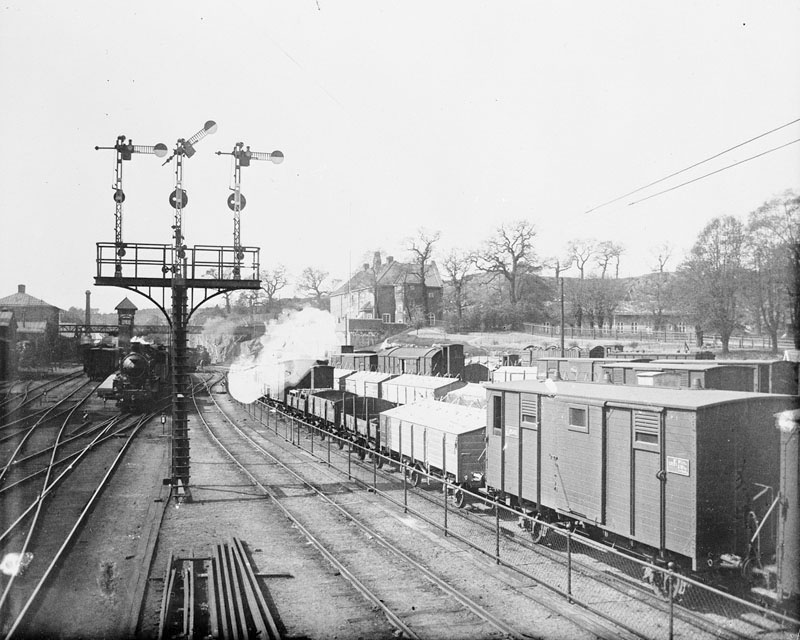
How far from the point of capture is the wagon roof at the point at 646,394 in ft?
31.0

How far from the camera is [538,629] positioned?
8742mm

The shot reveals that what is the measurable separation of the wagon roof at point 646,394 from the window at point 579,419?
9.9 inches

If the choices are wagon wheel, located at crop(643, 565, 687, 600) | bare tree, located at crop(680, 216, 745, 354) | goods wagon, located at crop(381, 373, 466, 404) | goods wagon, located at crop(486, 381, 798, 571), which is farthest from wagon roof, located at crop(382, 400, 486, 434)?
bare tree, located at crop(680, 216, 745, 354)

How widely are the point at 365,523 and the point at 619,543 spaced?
5.60 meters

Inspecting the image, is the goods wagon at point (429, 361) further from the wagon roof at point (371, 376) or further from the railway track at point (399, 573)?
the railway track at point (399, 573)

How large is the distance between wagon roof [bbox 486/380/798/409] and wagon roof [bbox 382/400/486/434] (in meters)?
3.19

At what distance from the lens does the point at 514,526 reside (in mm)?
14078

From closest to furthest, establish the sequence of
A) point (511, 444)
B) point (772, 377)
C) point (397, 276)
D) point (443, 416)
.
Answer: point (511, 444), point (772, 377), point (443, 416), point (397, 276)

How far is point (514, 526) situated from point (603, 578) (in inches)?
139

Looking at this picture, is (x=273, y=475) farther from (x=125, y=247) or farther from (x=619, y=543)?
(x=619, y=543)

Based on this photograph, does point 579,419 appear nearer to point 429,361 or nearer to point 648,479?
point 648,479

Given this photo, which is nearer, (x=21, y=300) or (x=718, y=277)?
(x=718, y=277)

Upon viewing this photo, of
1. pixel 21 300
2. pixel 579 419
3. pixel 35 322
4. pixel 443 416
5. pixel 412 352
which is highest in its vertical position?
pixel 21 300

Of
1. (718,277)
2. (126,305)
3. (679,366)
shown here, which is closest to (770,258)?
(718,277)
